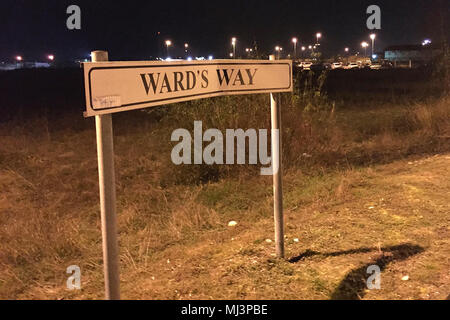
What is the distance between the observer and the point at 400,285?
326 cm

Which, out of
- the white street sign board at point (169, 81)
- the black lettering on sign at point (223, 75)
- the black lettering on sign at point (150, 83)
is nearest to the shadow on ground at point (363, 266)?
the white street sign board at point (169, 81)

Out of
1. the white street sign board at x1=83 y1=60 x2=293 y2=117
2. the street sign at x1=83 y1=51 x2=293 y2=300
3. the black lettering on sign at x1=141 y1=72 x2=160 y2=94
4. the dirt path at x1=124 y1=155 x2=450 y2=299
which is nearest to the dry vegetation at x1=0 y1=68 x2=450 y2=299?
the dirt path at x1=124 y1=155 x2=450 y2=299

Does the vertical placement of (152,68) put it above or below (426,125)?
above

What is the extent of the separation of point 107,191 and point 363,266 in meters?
2.16

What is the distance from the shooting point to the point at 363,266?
11.6 feet

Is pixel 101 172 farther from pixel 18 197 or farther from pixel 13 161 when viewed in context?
pixel 13 161

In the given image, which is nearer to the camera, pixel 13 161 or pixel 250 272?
pixel 250 272

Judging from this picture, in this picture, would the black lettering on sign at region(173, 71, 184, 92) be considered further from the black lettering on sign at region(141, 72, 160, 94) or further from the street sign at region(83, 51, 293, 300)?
the black lettering on sign at region(141, 72, 160, 94)

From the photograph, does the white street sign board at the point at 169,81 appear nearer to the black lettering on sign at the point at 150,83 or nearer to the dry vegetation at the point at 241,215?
the black lettering on sign at the point at 150,83

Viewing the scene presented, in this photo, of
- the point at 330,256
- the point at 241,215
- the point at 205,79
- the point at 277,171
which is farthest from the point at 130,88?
the point at 241,215

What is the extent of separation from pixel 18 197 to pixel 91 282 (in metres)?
3.49

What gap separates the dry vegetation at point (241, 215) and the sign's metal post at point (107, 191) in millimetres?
933

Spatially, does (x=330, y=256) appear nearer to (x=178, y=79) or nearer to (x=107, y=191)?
(x=178, y=79)

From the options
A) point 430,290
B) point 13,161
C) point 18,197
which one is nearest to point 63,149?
point 13,161
